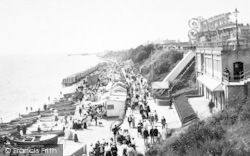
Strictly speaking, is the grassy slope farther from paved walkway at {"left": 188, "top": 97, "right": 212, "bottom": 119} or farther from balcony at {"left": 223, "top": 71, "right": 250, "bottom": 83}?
paved walkway at {"left": 188, "top": 97, "right": 212, "bottom": 119}

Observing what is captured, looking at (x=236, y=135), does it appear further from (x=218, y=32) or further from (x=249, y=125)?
(x=218, y=32)

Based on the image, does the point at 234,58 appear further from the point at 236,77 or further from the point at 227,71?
the point at 227,71

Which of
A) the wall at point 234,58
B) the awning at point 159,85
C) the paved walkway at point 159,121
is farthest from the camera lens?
the awning at point 159,85

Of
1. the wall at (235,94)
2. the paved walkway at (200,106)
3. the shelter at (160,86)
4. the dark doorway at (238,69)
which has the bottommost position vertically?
the paved walkway at (200,106)

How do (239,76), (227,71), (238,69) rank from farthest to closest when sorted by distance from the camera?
1. (238,69)
2. (227,71)
3. (239,76)

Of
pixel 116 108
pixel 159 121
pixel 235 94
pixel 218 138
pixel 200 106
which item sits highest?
pixel 235 94

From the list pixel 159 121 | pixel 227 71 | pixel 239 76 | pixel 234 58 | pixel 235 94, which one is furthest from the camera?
pixel 159 121

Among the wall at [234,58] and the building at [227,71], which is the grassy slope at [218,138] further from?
the wall at [234,58]

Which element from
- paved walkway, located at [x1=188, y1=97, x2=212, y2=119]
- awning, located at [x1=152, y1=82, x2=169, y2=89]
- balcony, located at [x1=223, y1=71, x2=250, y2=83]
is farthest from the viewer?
awning, located at [x1=152, y1=82, x2=169, y2=89]

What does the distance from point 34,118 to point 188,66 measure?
20.9 metres

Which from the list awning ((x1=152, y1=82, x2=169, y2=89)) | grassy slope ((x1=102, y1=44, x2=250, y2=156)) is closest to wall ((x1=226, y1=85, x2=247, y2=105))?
grassy slope ((x1=102, y1=44, x2=250, y2=156))

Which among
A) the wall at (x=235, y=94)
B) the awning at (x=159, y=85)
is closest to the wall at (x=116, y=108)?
the awning at (x=159, y=85)

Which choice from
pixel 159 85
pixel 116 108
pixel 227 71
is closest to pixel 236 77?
pixel 227 71

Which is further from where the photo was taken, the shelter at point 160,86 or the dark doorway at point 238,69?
the shelter at point 160,86
